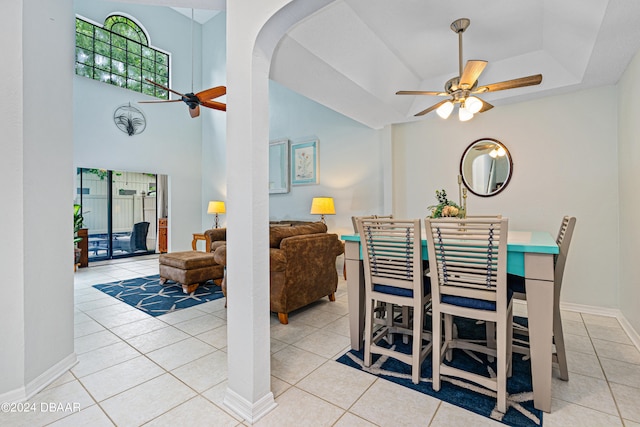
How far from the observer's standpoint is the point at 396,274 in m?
1.99

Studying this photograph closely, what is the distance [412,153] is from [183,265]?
3.49 metres

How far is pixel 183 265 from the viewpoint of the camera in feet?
12.7

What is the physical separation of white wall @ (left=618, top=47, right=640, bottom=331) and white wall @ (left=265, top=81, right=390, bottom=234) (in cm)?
249

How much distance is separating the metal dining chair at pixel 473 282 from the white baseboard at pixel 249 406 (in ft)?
3.21

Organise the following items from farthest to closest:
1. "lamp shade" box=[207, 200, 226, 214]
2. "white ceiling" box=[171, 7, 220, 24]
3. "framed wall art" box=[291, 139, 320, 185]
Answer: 1. "white ceiling" box=[171, 7, 220, 24]
2. "lamp shade" box=[207, 200, 226, 214]
3. "framed wall art" box=[291, 139, 320, 185]

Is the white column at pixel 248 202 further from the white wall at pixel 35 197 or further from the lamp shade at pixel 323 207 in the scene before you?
the lamp shade at pixel 323 207

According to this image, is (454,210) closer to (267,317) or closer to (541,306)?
(541,306)

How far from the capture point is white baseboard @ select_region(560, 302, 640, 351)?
251 centimetres

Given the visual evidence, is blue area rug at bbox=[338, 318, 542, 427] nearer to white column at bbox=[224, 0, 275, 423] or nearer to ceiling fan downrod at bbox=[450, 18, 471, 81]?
white column at bbox=[224, 0, 275, 423]

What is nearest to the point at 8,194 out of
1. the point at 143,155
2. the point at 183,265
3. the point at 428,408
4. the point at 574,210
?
the point at 183,265

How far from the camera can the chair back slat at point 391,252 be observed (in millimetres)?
1883

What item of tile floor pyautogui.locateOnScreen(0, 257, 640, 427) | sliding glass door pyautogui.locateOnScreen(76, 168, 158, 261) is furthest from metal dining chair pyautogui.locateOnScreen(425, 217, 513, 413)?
sliding glass door pyautogui.locateOnScreen(76, 168, 158, 261)

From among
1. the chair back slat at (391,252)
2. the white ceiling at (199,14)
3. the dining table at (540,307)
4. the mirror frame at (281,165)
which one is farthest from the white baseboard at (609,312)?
the white ceiling at (199,14)

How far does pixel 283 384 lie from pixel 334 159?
391 cm
